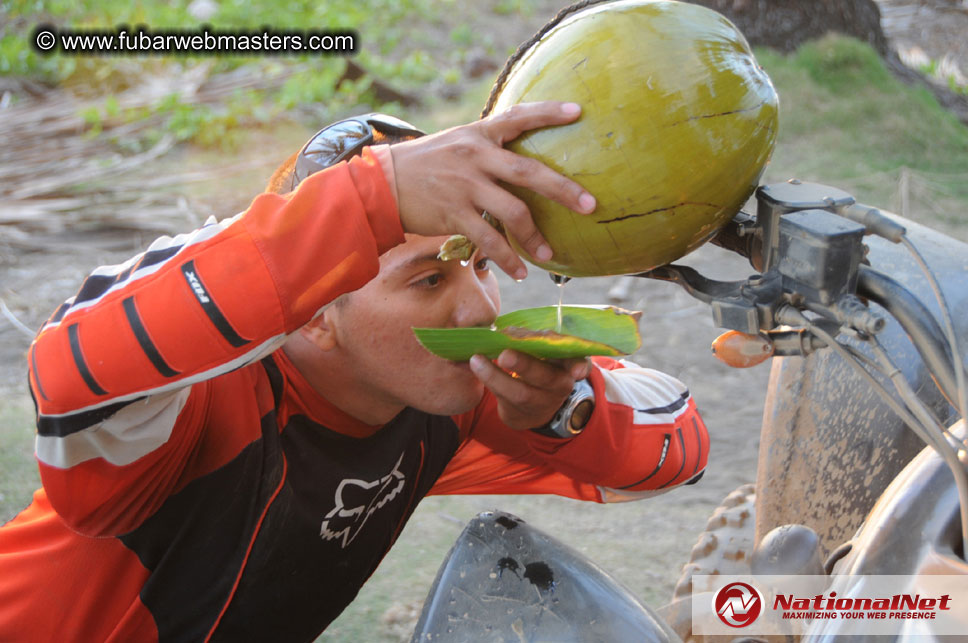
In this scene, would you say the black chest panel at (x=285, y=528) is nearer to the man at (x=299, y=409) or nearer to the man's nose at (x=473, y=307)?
the man at (x=299, y=409)

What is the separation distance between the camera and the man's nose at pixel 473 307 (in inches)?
66.2

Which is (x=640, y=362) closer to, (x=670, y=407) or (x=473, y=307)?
(x=670, y=407)

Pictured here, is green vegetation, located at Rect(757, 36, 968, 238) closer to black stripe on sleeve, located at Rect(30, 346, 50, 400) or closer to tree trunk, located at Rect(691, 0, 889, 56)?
tree trunk, located at Rect(691, 0, 889, 56)

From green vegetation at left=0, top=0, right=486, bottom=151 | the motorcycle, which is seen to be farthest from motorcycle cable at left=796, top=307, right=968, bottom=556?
green vegetation at left=0, top=0, right=486, bottom=151

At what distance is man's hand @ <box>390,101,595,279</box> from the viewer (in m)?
1.10

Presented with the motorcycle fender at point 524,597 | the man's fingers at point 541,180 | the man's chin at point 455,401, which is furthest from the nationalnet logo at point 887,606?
the man's chin at point 455,401

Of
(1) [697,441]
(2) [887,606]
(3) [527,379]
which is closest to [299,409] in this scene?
(3) [527,379]

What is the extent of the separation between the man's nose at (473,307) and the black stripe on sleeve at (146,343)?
56 centimetres

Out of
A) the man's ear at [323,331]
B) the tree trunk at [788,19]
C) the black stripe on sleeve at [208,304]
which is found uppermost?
the black stripe on sleeve at [208,304]

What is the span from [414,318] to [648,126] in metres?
0.72

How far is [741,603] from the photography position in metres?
1.26

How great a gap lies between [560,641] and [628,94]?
27.1 inches

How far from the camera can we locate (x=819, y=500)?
1880 millimetres

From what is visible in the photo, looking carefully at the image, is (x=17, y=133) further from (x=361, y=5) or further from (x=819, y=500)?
(x=819, y=500)
